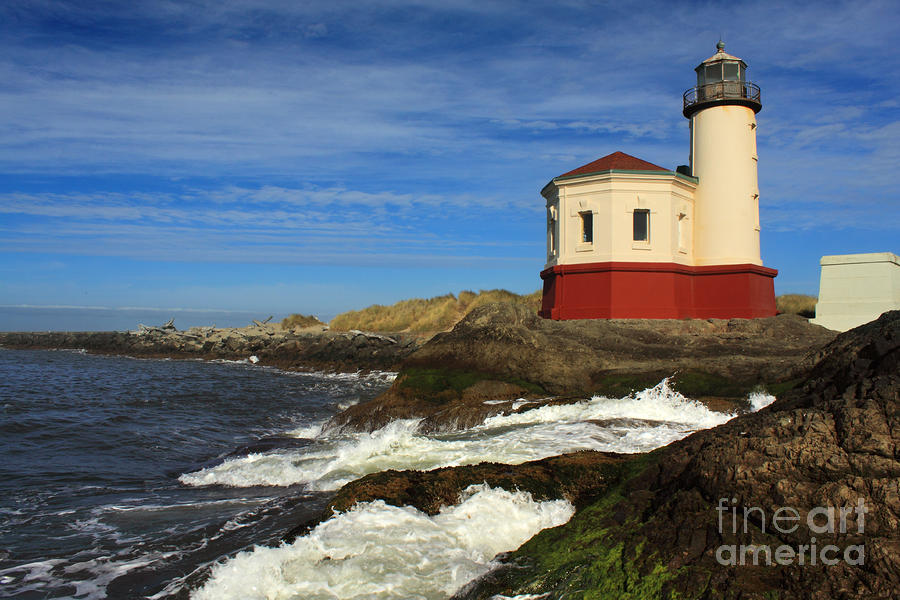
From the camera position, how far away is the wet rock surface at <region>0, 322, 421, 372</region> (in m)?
24.7

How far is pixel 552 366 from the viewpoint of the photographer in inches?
444

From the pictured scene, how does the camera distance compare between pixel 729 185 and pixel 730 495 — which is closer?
pixel 730 495

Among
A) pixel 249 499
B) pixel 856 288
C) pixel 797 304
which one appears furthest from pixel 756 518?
pixel 797 304

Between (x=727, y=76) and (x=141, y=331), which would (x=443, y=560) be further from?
(x=141, y=331)

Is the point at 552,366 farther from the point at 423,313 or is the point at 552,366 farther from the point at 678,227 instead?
the point at 423,313

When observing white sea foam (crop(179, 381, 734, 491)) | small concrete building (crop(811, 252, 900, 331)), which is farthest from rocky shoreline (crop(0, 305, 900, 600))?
small concrete building (crop(811, 252, 900, 331))

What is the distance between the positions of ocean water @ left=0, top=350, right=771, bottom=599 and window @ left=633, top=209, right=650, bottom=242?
8535mm

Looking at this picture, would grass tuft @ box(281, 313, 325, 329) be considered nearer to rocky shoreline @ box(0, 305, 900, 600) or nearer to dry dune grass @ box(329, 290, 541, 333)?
dry dune grass @ box(329, 290, 541, 333)

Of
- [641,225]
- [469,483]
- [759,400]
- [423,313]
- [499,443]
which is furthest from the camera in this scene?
[423,313]

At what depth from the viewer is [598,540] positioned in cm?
362

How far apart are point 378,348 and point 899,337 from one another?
2198 centimetres

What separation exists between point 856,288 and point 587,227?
8915 millimetres

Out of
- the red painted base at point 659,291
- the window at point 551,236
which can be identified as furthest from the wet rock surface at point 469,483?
the window at point 551,236

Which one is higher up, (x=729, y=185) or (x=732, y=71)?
(x=732, y=71)
